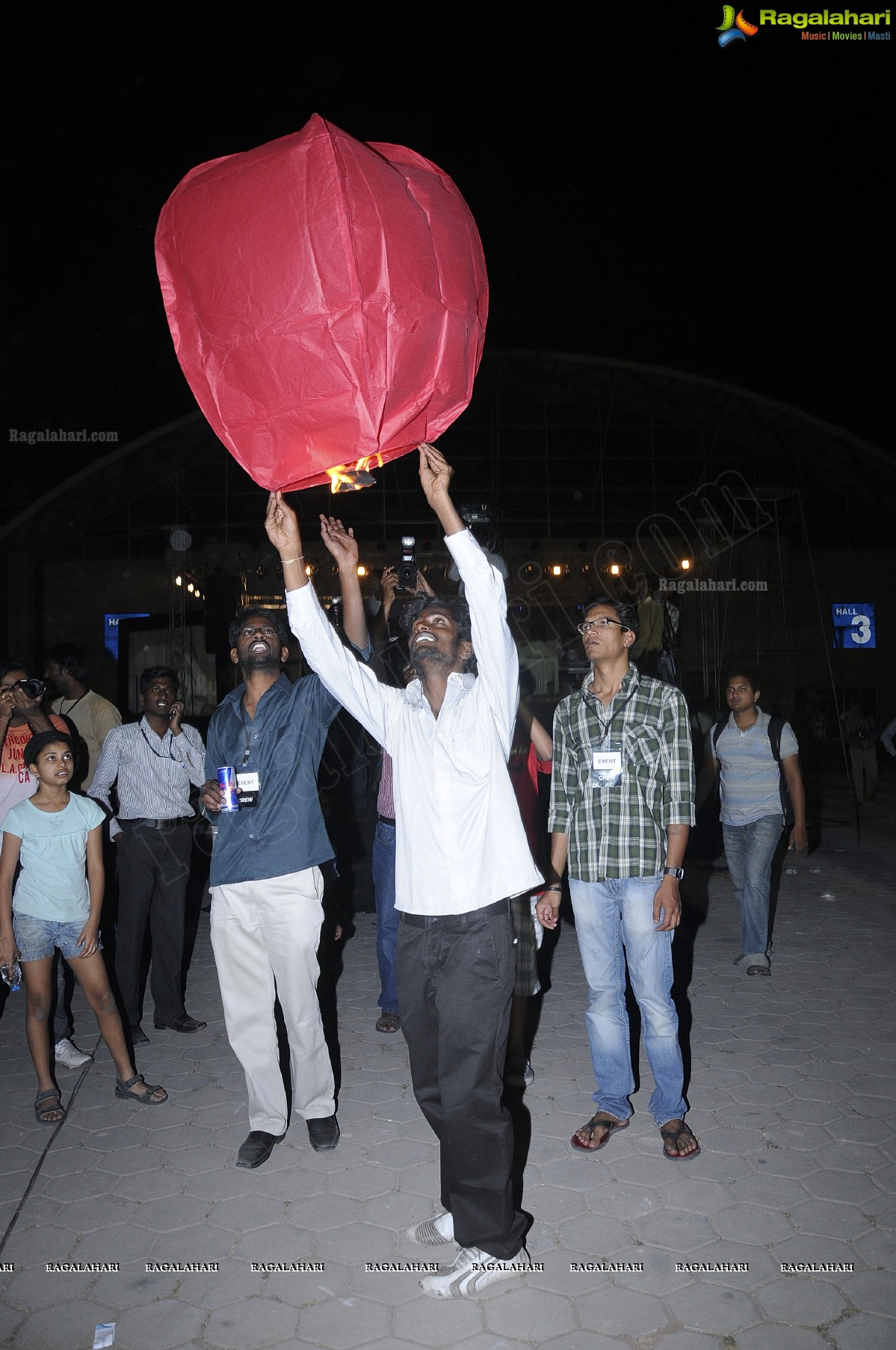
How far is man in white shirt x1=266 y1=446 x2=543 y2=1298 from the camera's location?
266cm

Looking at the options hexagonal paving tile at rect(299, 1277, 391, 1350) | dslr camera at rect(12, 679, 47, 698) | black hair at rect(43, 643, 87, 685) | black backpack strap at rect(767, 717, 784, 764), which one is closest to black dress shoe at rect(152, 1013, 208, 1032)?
dslr camera at rect(12, 679, 47, 698)

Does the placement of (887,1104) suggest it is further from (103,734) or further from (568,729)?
(103,734)

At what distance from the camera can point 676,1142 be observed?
3.47 metres

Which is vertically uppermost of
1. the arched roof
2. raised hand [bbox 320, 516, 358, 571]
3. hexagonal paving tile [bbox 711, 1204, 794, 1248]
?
the arched roof

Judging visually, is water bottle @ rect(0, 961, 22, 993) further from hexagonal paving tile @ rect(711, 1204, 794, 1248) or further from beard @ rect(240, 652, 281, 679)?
hexagonal paving tile @ rect(711, 1204, 794, 1248)

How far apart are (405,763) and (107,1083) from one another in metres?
2.69

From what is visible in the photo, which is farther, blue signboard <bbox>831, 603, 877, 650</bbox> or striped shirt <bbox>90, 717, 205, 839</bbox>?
blue signboard <bbox>831, 603, 877, 650</bbox>

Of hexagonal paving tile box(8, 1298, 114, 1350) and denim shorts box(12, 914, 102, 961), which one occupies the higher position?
denim shorts box(12, 914, 102, 961)

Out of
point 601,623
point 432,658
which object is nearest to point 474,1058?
point 432,658

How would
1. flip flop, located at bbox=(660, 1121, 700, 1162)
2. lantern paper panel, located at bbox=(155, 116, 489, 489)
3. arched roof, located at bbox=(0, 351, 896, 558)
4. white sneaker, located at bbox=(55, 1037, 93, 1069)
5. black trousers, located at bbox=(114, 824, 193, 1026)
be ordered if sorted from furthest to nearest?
1. arched roof, located at bbox=(0, 351, 896, 558)
2. black trousers, located at bbox=(114, 824, 193, 1026)
3. white sneaker, located at bbox=(55, 1037, 93, 1069)
4. flip flop, located at bbox=(660, 1121, 700, 1162)
5. lantern paper panel, located at bbox=(155, 116, 489, 489)

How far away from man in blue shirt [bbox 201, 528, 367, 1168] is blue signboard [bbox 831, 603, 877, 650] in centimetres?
2287

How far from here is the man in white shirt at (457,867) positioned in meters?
2.66

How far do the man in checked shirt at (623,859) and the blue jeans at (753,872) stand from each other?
254cm

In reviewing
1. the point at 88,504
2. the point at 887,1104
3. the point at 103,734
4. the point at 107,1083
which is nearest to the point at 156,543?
the point at 88,504
